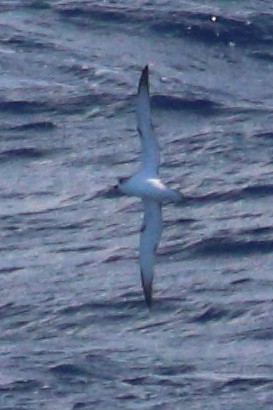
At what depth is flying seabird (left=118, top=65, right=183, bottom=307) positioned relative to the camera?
15.4 meters

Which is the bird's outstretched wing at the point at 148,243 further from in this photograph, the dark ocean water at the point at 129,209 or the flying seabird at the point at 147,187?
the dark ocean water at the point at 129,209

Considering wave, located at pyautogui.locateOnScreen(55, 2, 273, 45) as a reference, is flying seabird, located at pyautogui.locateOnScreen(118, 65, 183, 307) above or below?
above

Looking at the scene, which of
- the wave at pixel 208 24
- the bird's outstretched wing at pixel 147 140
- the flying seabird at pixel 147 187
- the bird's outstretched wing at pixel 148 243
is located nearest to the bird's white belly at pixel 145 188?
the flying seabird at pixel 147 187

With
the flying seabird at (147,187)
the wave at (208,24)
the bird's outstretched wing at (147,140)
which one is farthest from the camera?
the wave at (208,24)

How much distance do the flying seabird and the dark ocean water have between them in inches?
61.8

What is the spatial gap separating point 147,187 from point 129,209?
12.5 ft

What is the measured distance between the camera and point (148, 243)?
52.0 ft

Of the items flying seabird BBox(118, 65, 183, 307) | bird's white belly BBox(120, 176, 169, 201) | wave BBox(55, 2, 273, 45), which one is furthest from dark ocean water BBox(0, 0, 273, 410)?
bird's white belly BBox(120, 176, 169, 201)

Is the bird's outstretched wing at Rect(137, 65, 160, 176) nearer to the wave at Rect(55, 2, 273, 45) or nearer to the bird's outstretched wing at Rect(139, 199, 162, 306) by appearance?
the bird's outstretched wing at Rect(139, 199, 162, 306)

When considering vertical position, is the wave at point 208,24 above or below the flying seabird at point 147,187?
below

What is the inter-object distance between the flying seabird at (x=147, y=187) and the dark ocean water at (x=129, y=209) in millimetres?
1568

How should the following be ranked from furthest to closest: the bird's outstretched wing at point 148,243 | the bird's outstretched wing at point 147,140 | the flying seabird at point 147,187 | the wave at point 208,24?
the wave at point 208,24
the bird's outstretched wing at point 148,243
the bird's outstretched wing at point 147,140
the flying seabird at point 147,187

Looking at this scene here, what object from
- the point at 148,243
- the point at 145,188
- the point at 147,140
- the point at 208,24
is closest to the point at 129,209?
the point at 208,24

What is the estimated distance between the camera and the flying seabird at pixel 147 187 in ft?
50.4
